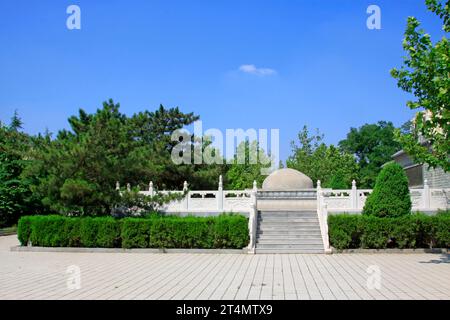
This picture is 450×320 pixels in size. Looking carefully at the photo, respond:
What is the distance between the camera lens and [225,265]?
11.8 metres

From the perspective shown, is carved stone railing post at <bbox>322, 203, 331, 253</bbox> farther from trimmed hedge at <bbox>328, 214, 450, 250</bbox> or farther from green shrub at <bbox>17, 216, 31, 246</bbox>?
green shrub at <bbox>17, 216, 31, 246</bbox>

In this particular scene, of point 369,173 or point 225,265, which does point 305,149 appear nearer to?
point 369,173

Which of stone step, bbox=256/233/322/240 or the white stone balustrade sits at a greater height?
the white stone balustrade

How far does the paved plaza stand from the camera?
7960 millimetres

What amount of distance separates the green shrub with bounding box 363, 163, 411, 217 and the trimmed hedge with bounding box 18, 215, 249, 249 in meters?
4.63

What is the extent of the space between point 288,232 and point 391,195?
12.9 feet

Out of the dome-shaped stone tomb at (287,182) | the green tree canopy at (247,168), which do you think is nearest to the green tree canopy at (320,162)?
the green tree canopy at (247,168)

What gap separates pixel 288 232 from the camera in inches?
634

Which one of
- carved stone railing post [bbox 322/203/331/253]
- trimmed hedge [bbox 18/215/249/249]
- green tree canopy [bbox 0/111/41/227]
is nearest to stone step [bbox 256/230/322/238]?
carved stone railing post [bbox 322/203/331/253]

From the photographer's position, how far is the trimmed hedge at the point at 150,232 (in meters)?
14.6

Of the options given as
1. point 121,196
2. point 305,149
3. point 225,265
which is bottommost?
point 225,265

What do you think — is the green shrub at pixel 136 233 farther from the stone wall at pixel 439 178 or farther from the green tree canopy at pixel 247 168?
the green tree canopy at pixel 247 168
